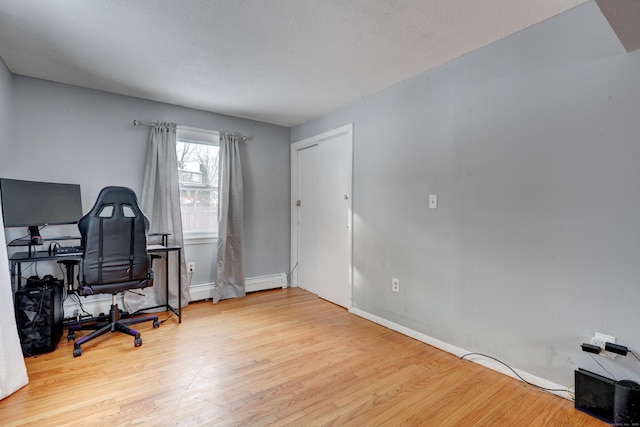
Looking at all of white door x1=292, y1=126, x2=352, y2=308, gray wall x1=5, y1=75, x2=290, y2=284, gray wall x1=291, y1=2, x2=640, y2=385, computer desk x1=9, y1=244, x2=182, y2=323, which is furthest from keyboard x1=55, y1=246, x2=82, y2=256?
gray wall x1=291, y1=2, x2=640, y2=385

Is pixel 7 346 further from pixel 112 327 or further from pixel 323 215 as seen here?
pixel 323 215

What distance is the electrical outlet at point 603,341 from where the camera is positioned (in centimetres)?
169

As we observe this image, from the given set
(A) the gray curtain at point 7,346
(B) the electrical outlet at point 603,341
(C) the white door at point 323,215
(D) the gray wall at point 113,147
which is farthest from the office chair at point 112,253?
(B) the electrical outlet at point 603,341

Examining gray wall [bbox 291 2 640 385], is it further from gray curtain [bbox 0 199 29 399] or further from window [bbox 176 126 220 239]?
gray curtain [bbox 0 199 29 399]

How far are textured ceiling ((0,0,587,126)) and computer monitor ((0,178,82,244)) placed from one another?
1.03 meters

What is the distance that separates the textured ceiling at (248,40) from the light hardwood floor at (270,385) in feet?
7.67

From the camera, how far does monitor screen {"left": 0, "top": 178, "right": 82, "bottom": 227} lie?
2.36 m

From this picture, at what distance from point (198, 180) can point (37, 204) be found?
1.57 meters

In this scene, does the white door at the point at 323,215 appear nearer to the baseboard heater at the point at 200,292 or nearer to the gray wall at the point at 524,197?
the baseboard heater at the point at 200,292

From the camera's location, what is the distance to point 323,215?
3.97 m

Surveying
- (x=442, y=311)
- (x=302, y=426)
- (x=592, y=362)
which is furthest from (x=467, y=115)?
(x=302, y=426)

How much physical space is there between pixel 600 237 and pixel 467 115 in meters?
1.19

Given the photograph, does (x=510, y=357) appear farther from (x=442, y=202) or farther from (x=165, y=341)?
(x=165, y=341)

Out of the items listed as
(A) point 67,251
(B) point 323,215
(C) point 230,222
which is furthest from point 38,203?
(B) point 323,215
